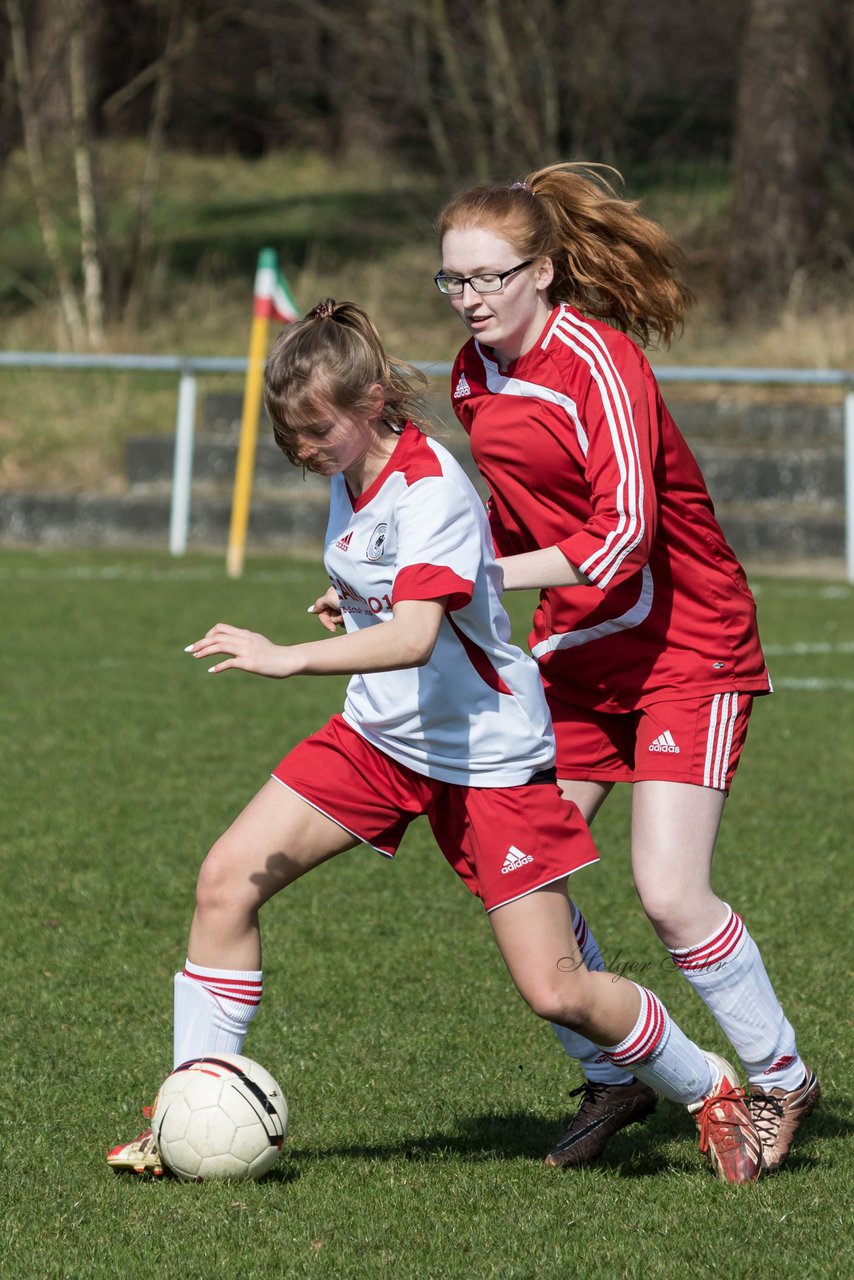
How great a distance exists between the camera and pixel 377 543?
3246mm

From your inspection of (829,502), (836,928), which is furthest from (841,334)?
(836,928)

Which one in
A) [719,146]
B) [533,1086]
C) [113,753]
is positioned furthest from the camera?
[719,146]

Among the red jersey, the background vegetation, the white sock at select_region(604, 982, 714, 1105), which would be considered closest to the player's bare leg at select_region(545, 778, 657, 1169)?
the white sock at select_region(604, 982, 714, 1105)

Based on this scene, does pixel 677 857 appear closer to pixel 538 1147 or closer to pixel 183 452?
pixel 538 1147

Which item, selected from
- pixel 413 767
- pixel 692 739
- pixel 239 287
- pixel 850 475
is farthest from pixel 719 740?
pixel 239 287

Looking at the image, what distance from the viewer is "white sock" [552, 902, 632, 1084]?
12.0 ft

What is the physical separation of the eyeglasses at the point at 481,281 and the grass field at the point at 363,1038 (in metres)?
1.64

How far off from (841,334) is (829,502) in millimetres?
2436

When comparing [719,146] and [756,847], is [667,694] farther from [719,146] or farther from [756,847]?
[719,146]

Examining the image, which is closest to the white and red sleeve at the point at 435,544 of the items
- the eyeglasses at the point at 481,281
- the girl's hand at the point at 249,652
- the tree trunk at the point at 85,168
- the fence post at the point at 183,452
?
the girl's hand at the point at 249,652

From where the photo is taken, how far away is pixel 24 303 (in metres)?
22.3

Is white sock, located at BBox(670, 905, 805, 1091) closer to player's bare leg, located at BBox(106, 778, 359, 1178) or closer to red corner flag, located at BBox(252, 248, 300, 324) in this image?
player's bare leg, located at BBox(106, 778, 359, 1178)

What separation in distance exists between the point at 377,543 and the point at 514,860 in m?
0.61

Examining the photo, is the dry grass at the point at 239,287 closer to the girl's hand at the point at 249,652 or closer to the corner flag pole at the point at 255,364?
the corner flag pole at the point at 255,364
